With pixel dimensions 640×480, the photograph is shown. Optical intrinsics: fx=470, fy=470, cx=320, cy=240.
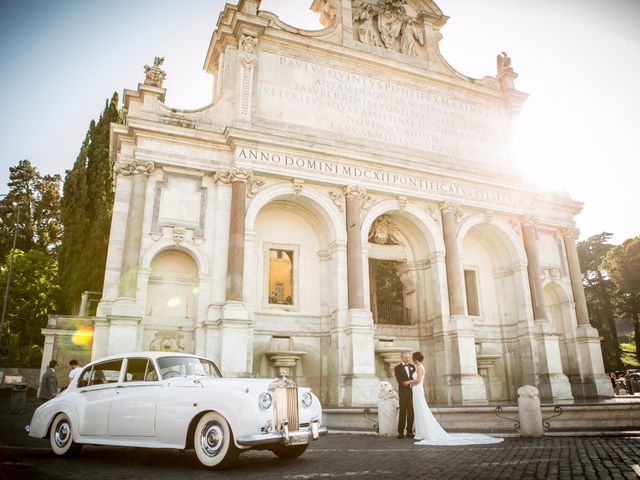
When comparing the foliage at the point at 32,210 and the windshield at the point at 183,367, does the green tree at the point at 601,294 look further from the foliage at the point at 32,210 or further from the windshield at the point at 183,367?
the foliage at the point at 32,210

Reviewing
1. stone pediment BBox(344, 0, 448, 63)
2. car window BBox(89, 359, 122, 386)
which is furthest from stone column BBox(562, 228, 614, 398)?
car window BBox(89, 359, 122, 386)

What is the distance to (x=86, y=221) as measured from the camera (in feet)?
98.3

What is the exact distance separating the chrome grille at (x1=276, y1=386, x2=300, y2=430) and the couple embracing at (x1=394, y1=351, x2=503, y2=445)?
3.49 m

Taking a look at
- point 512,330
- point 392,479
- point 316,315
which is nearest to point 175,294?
point 316,315

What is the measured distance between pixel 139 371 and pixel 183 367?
648mm

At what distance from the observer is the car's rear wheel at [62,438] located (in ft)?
23.9

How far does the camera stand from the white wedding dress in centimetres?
886

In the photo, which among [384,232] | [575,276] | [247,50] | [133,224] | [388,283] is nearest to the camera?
[133,224]

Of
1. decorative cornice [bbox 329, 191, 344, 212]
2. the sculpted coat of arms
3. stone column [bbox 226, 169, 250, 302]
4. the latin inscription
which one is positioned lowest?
stone column [bbox 226, 169, 250, 302]

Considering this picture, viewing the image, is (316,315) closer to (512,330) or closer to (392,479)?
(512,330)

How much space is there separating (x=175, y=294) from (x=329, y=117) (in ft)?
33.2

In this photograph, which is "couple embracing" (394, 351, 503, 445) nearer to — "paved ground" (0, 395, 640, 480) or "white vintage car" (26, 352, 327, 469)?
"paved ground" (0, 395, 640, 480)

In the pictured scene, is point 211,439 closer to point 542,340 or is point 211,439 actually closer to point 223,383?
point 223,383

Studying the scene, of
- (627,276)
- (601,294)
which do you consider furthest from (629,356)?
(627,276)
